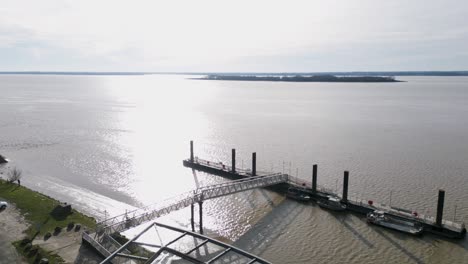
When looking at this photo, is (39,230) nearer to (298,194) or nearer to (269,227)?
(269,227)

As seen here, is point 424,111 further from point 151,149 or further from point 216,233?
point 216,233

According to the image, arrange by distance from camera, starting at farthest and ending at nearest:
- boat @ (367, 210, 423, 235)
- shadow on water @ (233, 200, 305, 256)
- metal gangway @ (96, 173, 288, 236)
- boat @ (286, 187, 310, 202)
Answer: boat @ (286, 187, 310, 202)
boat @ (367, 210, 423, 235)
shadow on water @ (233, 200, 305, 256)
metal gangway @ (96, 173, 288, 236)

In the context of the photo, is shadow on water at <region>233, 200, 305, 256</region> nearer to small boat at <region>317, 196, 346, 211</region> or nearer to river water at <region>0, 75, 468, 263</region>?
river water at <region>0, 75, 468, 263</region>

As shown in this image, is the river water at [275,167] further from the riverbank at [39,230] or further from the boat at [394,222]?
the riverbank at [39,230]

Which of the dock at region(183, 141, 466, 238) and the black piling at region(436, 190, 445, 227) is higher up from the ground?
Result: the black piling at region(436, 190, 445, 227)

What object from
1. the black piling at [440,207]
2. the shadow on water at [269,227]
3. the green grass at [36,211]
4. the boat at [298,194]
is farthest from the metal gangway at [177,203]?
the black piling at [440,207]

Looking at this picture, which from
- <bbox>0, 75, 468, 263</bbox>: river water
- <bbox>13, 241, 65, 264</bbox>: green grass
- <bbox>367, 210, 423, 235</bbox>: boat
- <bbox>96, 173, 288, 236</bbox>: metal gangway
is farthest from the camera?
<bbox>367, 210, 423, 235</bbox>: boat

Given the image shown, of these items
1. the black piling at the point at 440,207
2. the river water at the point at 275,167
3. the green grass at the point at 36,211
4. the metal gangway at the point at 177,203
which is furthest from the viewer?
the black piling at the point at 440,207

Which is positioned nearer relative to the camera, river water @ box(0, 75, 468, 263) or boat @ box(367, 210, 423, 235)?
river water @ box(0, 75, 468, 263)

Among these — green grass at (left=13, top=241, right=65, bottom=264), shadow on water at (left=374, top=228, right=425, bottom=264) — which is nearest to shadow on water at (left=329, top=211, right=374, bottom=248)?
shadow on water at (left=374, top=228, right=425, bottom=264)
